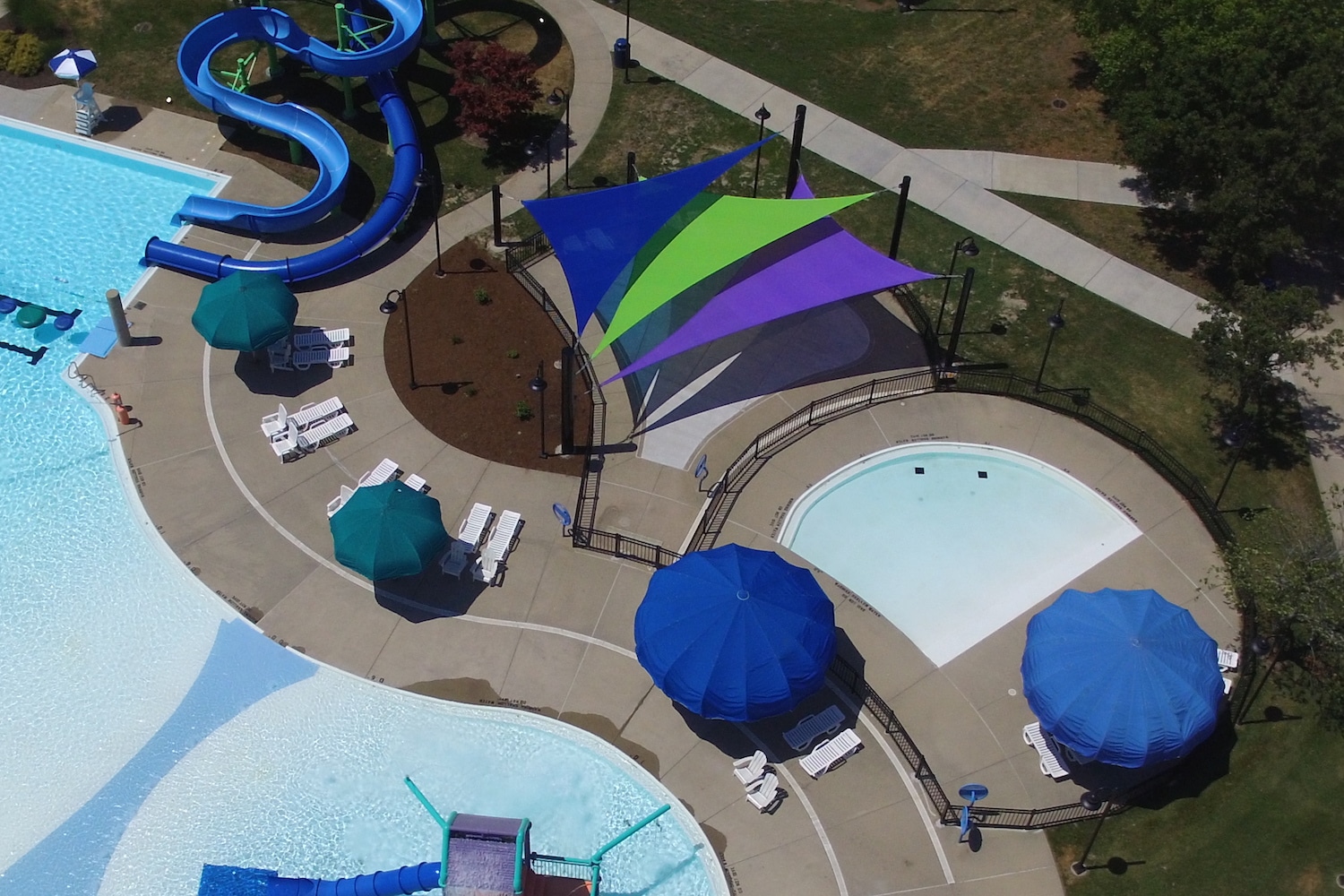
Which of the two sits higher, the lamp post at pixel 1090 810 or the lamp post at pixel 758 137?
the lamp post at pixel 758 137

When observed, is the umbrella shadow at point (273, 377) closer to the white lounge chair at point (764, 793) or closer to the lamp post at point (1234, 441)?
the white lounge chair at point (764, 793)

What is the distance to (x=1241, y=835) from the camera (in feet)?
97.7

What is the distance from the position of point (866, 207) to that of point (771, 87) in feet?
23.2

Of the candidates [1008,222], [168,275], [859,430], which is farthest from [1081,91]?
[168,275]

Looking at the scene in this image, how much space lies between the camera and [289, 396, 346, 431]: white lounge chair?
118 ft

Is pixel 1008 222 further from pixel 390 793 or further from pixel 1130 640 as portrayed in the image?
pixel 390 793

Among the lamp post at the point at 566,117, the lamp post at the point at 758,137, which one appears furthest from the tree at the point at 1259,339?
the lamp post at the point at 566,117

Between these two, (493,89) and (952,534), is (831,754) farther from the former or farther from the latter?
(493,89)

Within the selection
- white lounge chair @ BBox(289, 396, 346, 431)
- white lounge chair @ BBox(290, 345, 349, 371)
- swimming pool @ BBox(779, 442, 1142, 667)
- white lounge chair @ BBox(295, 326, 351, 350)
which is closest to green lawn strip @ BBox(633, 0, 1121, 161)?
swimming pool @ BBox(779, 442, 1142, 667)

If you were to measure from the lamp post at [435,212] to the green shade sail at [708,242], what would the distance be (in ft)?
24.1

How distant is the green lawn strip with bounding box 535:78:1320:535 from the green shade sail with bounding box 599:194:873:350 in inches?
240

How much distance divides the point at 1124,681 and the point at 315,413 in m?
22.7

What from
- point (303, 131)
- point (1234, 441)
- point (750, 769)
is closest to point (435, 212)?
point (303, 131)

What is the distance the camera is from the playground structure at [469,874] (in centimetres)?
2638
